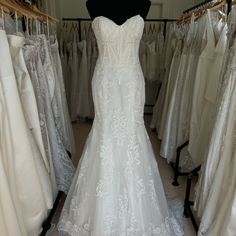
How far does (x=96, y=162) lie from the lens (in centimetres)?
135

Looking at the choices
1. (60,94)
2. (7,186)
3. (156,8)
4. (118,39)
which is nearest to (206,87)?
(118,39)

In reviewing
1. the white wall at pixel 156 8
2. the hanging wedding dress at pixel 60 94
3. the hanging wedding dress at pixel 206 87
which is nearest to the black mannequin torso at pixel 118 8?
the hanging wedding dress at pixel 206 87

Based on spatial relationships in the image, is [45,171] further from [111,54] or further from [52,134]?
[111,54]

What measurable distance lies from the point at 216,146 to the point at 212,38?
2.35 ft

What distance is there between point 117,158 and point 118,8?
28.2 inches

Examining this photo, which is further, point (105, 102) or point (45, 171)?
point (45, 171)

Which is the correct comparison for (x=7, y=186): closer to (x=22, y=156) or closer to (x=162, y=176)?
(x=22, y=156)

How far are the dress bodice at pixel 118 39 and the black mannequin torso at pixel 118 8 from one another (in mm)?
25

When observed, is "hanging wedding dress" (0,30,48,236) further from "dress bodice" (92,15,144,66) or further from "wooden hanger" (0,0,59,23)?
"dress bodice" (92,15,144,66)

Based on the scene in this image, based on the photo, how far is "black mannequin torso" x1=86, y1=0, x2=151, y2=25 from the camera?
46.0 inches

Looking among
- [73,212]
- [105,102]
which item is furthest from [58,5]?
[73,212]

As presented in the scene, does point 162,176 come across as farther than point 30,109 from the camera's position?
Yes

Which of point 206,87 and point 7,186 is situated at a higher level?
point 206,87

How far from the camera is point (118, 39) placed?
1.19 metres
